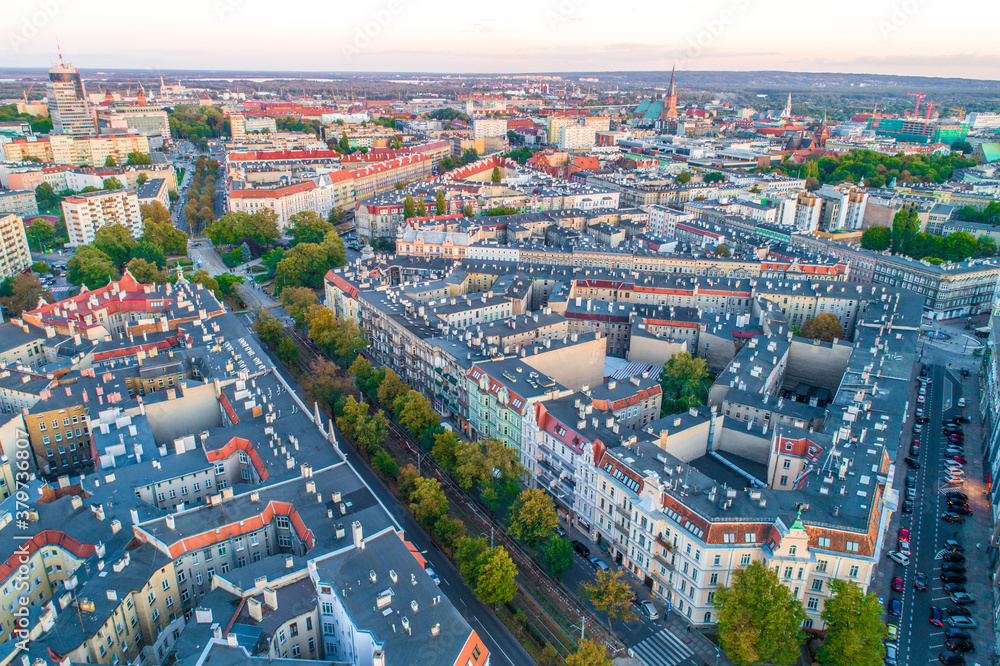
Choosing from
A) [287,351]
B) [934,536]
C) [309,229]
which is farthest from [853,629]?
[309,229]

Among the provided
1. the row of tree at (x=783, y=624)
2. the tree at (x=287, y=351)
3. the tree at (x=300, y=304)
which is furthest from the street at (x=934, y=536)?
the tree at (x=300, y=304)

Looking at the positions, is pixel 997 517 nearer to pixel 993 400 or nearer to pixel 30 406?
pixel 993 400

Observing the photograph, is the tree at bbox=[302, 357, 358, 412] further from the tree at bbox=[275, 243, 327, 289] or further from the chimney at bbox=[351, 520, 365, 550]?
the tree at bbox=[275, 243, 327, 289]

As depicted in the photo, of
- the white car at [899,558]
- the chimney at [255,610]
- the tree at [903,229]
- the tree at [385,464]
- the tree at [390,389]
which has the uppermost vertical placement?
the tree at [903,229]

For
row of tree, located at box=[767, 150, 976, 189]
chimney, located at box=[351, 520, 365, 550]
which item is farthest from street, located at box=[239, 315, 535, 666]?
row of tree, located at box=[767, 150, 976, 189]

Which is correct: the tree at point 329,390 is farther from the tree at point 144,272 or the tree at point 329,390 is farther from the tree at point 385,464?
the tree at point 144,272

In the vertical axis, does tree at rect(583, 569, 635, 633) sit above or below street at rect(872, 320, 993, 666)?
above
